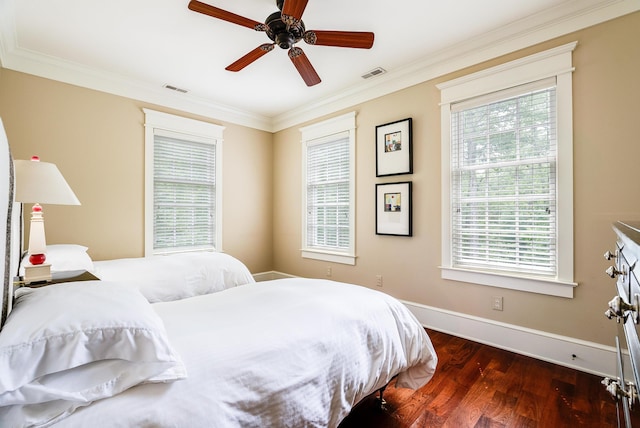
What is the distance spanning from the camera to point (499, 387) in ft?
6.63

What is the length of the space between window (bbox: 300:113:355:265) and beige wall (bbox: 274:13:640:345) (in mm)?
257

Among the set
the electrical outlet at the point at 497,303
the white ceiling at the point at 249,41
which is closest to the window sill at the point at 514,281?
the electrical outlet at the point at 497,303

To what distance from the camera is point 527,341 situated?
246cm

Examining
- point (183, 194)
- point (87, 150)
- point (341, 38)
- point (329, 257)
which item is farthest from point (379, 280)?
point (87, 150)

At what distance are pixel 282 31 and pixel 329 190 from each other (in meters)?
2.30

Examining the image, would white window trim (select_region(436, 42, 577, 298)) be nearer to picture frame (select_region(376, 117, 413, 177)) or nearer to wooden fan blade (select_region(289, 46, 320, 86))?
picture frame (select_region(376, 117, 413, 177))

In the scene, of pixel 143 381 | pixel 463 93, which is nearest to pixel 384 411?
pixel 143 381

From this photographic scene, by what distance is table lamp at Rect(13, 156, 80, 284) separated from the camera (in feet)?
4.84

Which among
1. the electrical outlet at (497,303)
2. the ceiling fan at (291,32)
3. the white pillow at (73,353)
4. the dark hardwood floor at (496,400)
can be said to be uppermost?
the ceiling fan at (291,32)

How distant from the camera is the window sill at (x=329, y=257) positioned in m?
3.83

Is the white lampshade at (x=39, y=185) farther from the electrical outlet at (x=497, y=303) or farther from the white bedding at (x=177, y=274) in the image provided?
the electrical outlet at (x=497, y=303)

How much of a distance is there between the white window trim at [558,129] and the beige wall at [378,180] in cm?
6

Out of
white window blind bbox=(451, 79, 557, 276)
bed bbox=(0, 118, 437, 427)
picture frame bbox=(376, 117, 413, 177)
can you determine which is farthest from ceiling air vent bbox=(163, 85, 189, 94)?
white window blind bbox=(451, 79, 557, 276)

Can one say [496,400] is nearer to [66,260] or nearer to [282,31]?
[282,31]
